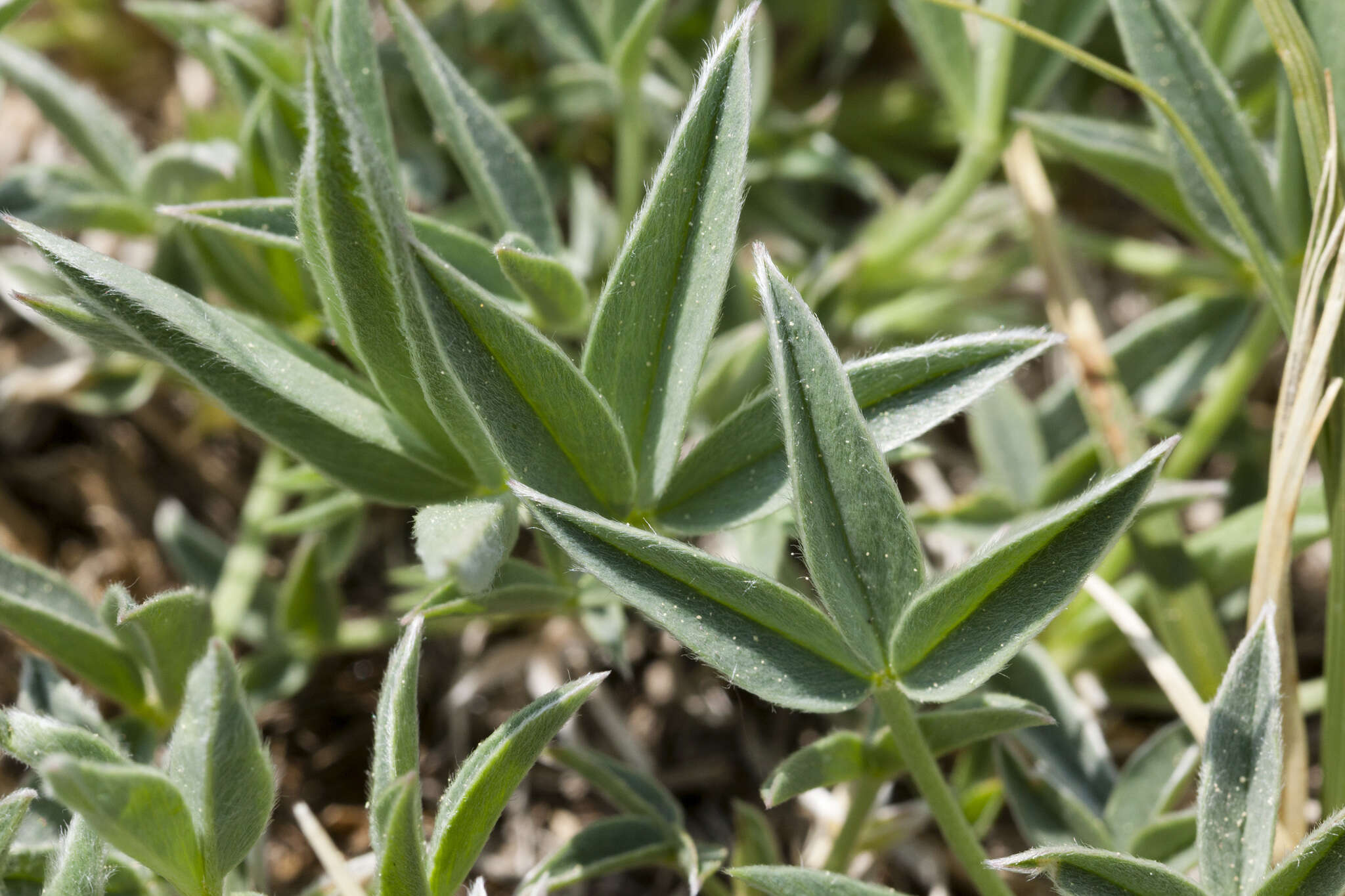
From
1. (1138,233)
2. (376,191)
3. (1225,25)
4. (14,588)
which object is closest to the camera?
(376,191)

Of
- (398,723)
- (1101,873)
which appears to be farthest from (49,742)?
(1101,873)

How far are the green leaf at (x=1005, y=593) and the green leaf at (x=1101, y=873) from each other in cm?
17

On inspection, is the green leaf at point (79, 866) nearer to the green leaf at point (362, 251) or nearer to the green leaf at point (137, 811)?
the green leaf at point (137, 811)

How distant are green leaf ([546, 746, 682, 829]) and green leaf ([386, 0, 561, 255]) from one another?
2.24 ft

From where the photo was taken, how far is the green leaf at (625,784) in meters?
1.43

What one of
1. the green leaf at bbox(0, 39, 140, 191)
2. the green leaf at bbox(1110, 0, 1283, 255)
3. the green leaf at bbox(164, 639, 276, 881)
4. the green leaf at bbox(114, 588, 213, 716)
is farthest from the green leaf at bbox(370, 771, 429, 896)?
the green leaf at bbox(0, 39, 140, 191)

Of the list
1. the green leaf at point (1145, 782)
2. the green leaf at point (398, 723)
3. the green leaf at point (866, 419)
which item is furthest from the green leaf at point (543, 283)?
the green leaf at point (1145, 782)

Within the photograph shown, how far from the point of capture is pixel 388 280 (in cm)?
99

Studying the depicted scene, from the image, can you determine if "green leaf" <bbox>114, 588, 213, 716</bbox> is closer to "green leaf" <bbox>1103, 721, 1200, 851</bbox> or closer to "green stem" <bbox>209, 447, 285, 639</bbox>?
"green stem" <bbox>209, 447, 285, 639</bbox>

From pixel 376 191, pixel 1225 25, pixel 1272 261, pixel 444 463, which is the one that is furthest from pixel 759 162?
pixel 376 191

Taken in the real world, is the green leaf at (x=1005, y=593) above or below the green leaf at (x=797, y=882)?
above

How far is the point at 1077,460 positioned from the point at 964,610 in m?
0.77

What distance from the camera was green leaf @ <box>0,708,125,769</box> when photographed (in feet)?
3.51

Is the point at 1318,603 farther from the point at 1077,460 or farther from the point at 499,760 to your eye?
the point at 499,760
